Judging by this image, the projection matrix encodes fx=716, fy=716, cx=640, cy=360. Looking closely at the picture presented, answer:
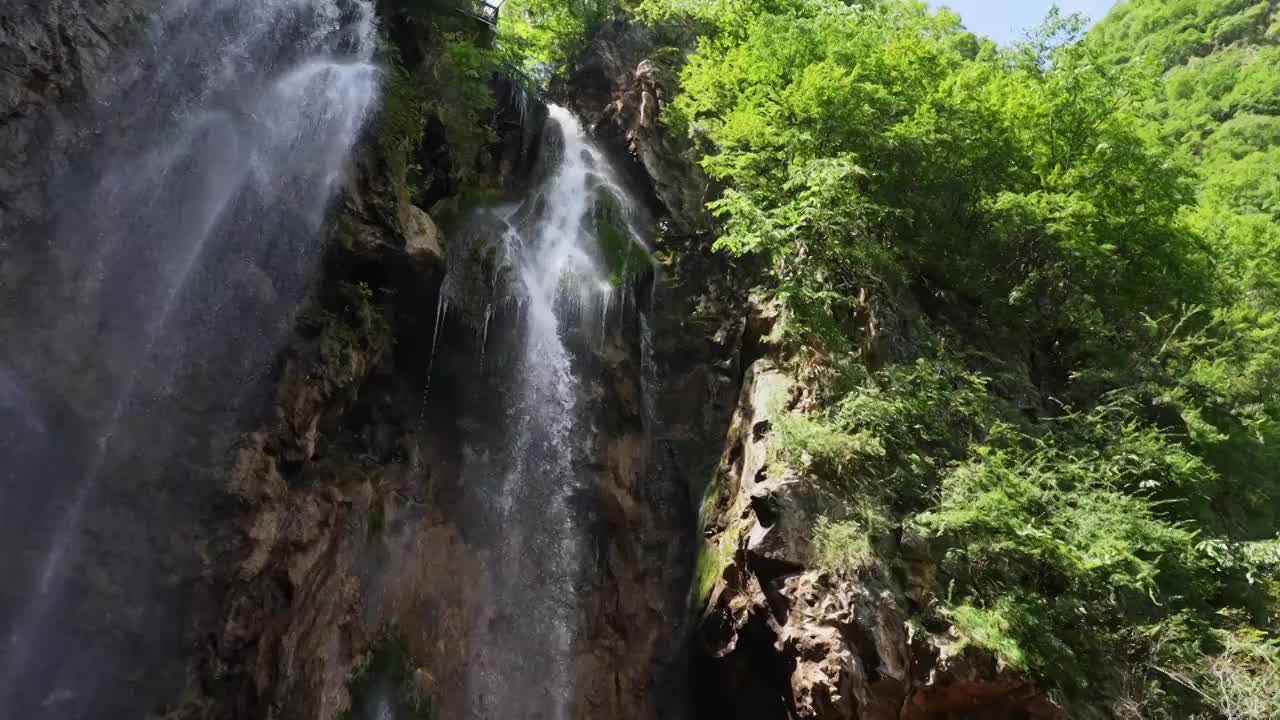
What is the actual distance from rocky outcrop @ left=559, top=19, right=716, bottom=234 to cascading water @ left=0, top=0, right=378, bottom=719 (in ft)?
22.9

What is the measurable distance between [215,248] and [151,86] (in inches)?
98.5

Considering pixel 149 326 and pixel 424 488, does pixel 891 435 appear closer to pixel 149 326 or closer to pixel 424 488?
pixel 424 488

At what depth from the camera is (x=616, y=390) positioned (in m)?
13.3

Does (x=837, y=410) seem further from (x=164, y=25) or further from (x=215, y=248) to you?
(x=164, y=25)

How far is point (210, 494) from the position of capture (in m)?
8.33

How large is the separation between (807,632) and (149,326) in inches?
345

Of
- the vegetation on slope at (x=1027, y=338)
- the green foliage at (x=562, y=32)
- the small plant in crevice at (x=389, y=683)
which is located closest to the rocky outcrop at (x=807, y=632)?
the vegetation on slope at (x=1027, y=338)

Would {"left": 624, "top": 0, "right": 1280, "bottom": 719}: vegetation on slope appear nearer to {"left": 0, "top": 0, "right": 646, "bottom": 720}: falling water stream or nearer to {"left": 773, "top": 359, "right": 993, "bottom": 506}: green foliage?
{"left": 773, "top": 359, "right": 993, "bottom": 506}: green foliage

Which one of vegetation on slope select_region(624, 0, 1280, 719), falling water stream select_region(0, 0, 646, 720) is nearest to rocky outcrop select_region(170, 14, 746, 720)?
falling water stream select_region(0, 0, 646, 720)

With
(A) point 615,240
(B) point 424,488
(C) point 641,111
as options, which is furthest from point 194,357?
(C) point 641,111

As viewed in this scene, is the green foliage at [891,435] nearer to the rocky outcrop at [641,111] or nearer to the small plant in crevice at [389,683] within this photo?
the small plant in crevice at [389,683]

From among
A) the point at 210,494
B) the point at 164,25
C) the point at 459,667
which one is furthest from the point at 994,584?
the point at 164,25

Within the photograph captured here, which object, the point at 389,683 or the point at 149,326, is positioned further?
the point at 389,683

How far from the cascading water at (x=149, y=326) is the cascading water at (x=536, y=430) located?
3.20 m
